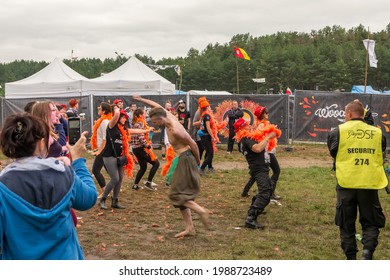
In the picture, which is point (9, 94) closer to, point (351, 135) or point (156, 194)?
point (156, 194)

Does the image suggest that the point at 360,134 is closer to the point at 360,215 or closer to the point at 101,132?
the point at 360,215

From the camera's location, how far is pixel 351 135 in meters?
5.33

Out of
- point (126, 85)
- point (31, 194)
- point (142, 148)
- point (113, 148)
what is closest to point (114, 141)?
point (113, 148)

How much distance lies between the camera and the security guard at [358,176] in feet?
17.3

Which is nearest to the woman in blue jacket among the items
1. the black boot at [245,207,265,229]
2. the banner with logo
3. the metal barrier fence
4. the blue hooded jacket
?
the blue hooded jacket

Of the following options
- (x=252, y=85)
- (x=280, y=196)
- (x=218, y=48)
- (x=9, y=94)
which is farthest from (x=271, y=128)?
(x=218, y=48)

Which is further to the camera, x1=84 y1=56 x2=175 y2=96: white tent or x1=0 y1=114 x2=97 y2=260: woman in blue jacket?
x1=84 y1=56 x2=175 y2=96: white tent

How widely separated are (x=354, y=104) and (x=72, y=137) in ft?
14.7

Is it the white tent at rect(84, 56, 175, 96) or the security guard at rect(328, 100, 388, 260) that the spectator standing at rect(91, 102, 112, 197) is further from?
the white tent at rect(84, 56, 175, 96)

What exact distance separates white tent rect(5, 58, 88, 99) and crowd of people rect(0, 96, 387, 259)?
11.9 metres

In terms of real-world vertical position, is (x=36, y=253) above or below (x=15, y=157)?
below

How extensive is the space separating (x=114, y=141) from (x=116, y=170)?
51 cm

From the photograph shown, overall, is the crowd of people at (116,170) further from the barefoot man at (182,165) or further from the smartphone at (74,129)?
the smartphone at (74,129)

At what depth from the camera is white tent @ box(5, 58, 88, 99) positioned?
24.1 metres
